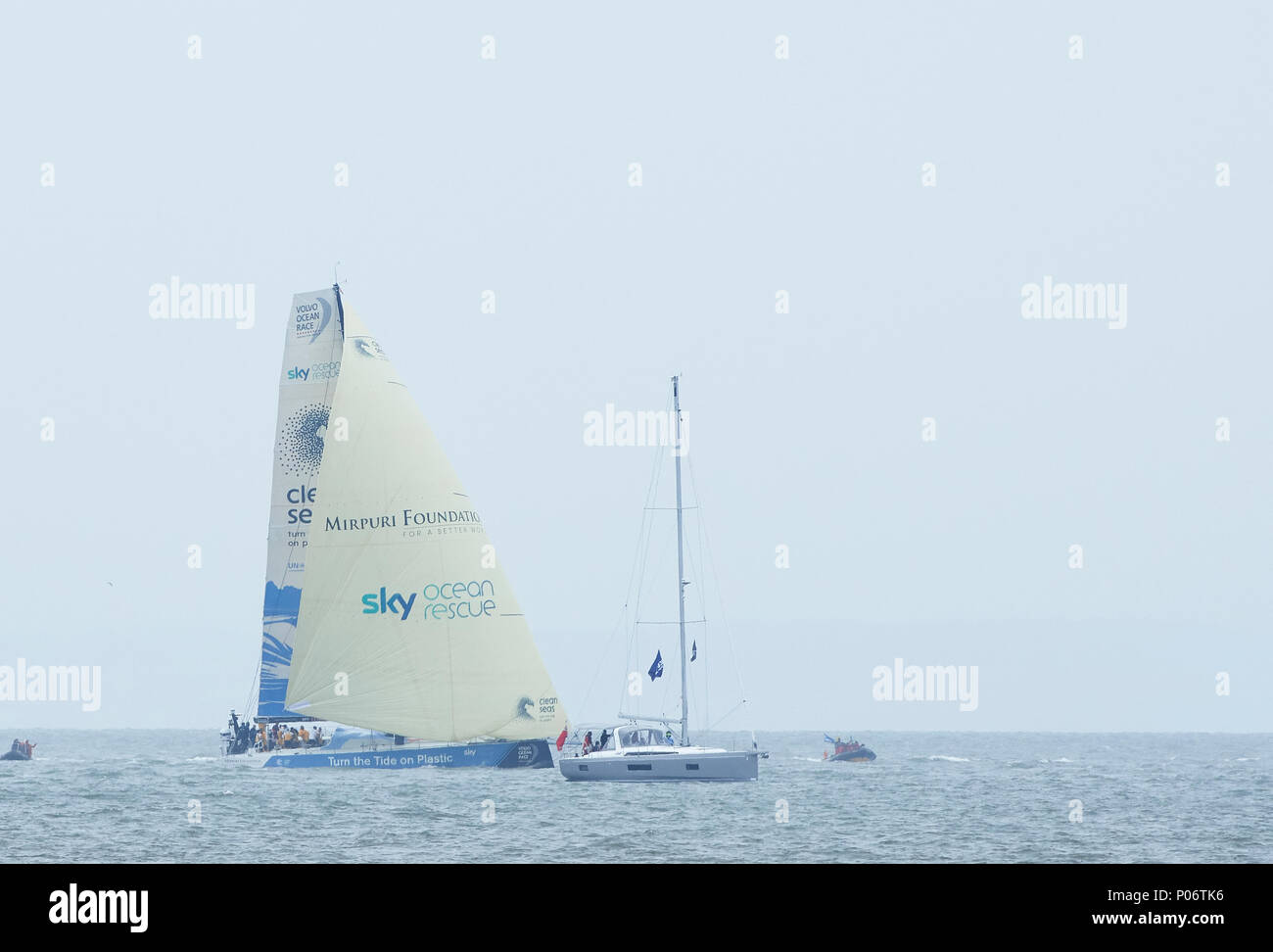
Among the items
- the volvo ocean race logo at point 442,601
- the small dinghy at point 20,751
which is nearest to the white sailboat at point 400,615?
the volvo ocean race logo at point 442,601

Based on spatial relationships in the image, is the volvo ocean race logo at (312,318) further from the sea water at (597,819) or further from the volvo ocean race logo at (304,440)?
the sea water at (597,819)

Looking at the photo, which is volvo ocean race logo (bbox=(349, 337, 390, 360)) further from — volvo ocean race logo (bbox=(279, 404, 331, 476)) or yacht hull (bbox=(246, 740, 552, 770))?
yacht hull (bbox=(246, 740, 552, 770))

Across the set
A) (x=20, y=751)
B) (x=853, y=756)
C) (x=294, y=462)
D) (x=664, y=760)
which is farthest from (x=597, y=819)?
(x=20, y=751)

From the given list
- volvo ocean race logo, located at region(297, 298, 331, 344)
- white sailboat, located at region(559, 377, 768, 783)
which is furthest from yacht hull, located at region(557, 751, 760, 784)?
volvo ocean race logo, located at region(297, 298, 331, 344)

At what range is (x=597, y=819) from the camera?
47.0 meters

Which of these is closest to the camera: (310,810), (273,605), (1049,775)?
(310,810)

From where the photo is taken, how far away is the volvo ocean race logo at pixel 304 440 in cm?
6800

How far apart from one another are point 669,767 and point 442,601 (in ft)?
33.9

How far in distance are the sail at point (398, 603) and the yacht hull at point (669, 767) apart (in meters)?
4.14

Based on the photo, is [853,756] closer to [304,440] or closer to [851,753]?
[851,753]

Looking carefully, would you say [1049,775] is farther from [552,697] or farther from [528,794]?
[528,794]
